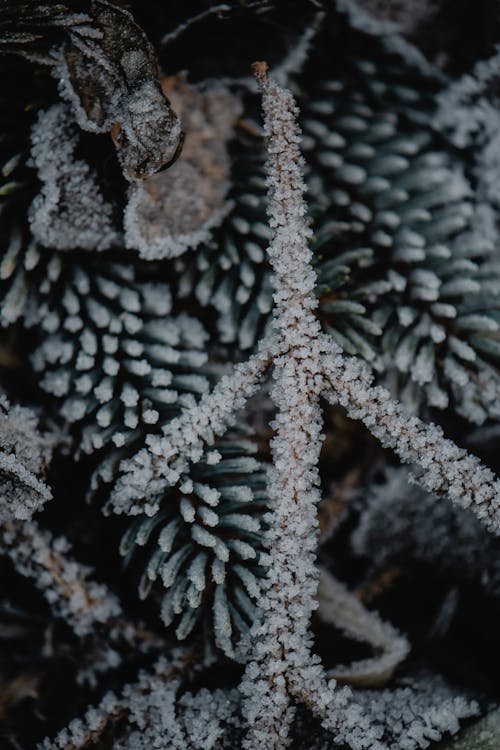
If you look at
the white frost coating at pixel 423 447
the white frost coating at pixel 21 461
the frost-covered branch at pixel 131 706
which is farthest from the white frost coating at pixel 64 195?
the frost-covered branch at pixel 131 706

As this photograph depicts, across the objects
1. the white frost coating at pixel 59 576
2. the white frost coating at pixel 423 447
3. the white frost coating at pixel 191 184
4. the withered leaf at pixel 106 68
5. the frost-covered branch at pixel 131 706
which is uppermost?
the withered leaf at pixel 106 68

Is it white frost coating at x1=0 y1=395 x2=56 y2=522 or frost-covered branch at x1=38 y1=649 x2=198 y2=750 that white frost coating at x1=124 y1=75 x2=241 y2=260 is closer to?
white frost coating at x1=0 y1=395 x2=56 y2=522

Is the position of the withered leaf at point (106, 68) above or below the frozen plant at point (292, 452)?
above

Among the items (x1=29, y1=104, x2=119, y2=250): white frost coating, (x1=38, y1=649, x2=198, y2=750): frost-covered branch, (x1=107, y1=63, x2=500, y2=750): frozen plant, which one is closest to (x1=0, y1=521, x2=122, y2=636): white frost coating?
(x1=38, y1=649, x2=198, y2=750): frost-covered branch

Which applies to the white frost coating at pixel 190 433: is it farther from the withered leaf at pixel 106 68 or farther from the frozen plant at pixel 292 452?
the withered leaf at pixel 106 68

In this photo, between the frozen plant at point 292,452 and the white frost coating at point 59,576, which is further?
the white frost coating at point 59,576

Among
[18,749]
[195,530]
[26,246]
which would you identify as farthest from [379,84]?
[18,749]

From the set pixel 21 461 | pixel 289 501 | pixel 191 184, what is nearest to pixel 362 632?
pixel 289 501
